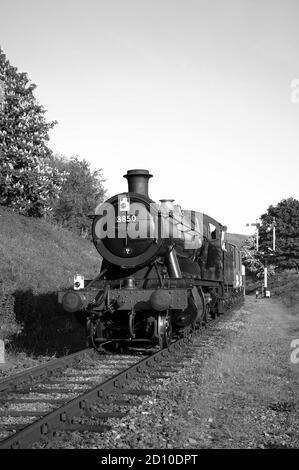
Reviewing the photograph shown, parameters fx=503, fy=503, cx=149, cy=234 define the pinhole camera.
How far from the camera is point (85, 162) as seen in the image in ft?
182

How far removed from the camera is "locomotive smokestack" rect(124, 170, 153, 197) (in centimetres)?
1112

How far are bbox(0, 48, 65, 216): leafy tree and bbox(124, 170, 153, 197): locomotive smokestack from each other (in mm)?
16722

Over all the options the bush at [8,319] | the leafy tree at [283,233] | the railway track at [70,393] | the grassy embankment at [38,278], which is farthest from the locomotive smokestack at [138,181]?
the leafy tree at [283,233]

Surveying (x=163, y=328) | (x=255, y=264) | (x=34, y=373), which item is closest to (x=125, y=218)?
(x=163, y=328)

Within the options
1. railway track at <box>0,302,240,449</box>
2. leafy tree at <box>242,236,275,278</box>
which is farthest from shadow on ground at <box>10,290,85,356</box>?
leafy tree at <box>242,236,275,278</box>

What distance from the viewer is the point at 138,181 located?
11.1 m

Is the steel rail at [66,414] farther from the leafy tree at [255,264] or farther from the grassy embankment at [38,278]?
the leafy tree at [255,264]

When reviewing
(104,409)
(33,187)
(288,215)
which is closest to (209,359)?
(104,409)

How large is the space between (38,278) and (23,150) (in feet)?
35.9

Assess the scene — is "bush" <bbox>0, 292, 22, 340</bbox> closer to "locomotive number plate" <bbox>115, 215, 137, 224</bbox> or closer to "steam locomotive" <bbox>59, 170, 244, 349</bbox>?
"steam locomotive" <bbox>59, 170, 244, 349</bbox>

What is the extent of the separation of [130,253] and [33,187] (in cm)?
1835

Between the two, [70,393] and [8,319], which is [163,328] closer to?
[70,393]

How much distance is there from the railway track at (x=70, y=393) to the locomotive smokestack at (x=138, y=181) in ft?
11.3

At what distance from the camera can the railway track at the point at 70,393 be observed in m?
5.25
